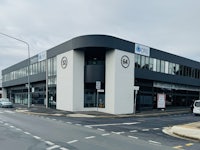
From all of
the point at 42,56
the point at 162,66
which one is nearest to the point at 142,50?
the point at 162,66

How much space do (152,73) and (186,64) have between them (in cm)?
1067

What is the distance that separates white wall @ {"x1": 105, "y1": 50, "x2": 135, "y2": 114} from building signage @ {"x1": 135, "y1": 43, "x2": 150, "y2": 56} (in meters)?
1.83

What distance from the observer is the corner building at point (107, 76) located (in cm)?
2941

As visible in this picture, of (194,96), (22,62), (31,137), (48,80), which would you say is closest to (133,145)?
(31,137)

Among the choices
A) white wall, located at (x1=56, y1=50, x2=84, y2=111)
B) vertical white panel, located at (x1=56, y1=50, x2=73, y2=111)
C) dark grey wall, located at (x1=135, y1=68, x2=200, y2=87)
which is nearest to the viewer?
white wall, located at (x1=56, y1=50, x2=84, y2=111)

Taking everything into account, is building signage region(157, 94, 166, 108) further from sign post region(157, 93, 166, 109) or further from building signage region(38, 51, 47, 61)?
building signage region(38, 51, 47, 61)

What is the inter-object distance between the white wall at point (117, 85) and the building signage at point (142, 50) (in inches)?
71.9

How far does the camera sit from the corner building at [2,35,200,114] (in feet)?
96.5

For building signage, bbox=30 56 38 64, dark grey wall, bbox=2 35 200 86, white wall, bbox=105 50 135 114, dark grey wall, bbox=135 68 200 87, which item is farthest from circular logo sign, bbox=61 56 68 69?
building signage, bbox=30 56 38 64

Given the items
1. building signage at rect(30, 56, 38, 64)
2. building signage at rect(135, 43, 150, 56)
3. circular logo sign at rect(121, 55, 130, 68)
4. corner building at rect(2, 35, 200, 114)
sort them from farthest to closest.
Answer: building signage at rect(30, 56, 38, 64) → building signage at rect(135, 43, 150, 56) → circular logo sign at rect(121, 55, 130, 68) → corner building at rect(2, 35, 200, 114)

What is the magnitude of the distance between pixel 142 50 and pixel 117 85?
21.1 ft

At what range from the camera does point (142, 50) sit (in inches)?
1297

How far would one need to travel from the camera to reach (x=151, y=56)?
3466 centimetres

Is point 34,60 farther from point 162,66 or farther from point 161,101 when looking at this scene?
point 161,101
